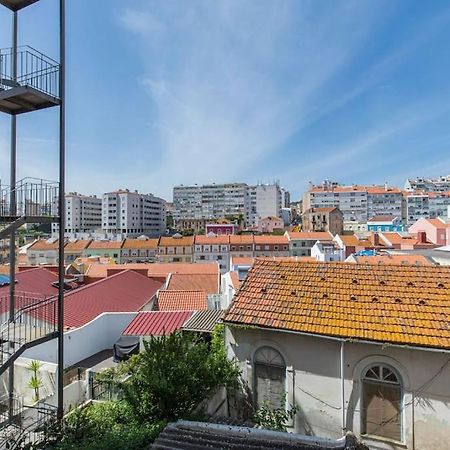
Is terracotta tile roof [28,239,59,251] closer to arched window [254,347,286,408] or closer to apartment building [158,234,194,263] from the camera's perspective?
apartment building [158,234,194,263]

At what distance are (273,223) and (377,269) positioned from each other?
101534 millimetres

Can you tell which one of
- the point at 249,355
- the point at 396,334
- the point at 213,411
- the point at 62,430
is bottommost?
the point at 213,411

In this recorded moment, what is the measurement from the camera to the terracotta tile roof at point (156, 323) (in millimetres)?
12304

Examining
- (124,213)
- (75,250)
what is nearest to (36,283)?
(75,250)

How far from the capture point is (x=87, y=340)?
1359 centimetres

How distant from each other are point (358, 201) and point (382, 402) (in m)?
124

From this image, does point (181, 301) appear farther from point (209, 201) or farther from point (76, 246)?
point (209, 201)

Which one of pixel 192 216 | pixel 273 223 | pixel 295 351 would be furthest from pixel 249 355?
A: pixel 192 216

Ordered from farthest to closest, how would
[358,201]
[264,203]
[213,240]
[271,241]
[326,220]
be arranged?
[264,203] → [358,201] → [326,220] → [213,240] → [271,241]

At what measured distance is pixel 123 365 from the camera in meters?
10.3

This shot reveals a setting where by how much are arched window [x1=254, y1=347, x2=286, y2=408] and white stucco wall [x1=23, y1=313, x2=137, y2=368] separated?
744 cm

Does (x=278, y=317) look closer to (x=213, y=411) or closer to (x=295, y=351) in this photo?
→ (x=295, y=351)

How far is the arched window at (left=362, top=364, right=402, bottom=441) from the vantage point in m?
7.54

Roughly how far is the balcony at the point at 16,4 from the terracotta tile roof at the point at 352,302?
27.4 ft
